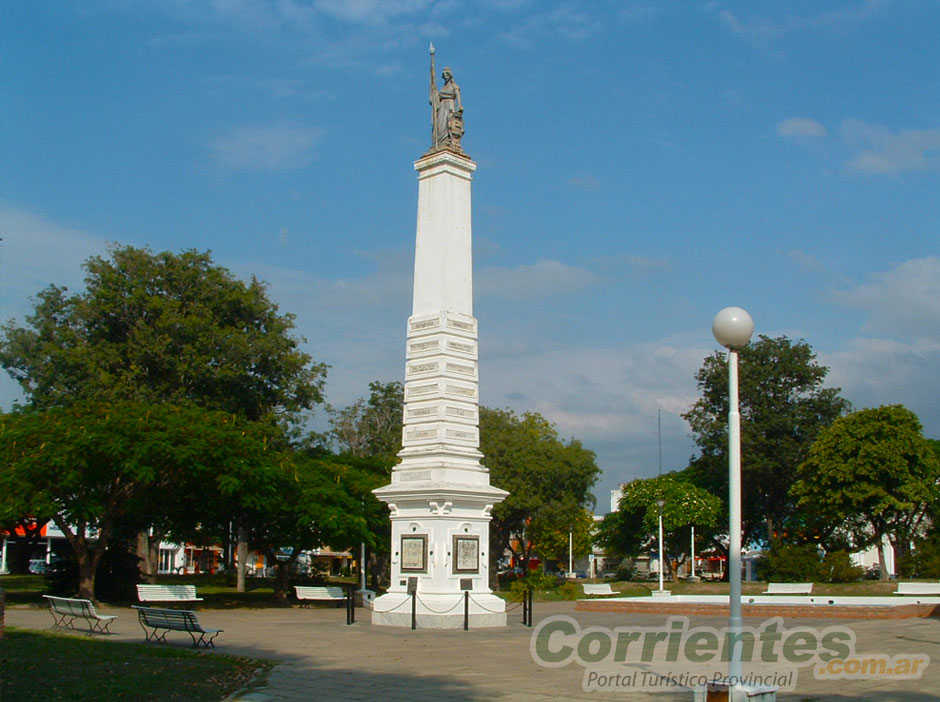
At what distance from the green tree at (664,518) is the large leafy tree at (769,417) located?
230 cm

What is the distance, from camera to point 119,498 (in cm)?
2995

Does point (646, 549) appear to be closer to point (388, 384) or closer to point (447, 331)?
point (388, 384)

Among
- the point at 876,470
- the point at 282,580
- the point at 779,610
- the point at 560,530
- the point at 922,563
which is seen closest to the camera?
the point at 779,610

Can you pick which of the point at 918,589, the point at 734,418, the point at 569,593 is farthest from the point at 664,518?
the point at 734,418

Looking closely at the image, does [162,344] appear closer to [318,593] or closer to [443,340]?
[318,593]

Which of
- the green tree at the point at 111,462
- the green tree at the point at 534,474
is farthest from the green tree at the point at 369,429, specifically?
the green tree at the point at 111,462

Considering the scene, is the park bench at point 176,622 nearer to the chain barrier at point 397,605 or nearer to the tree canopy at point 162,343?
the chain barrier at point 397,605

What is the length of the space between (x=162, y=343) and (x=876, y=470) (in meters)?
33.7

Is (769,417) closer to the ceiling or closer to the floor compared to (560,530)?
closer to the ceiling

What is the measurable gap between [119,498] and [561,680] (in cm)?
2000

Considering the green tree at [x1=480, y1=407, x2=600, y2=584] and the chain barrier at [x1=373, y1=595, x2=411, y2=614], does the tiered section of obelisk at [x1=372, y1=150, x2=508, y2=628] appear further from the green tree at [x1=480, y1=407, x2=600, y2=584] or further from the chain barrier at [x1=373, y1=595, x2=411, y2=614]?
the green tree at [x1=480, y1=407, x2=600, y2=584]

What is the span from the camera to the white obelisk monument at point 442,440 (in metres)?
24.4

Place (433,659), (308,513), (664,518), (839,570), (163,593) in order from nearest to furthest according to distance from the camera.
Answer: (433,659) < (163,593) < (308,513) < (839,570) < (664,518)

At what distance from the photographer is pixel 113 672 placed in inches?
556
